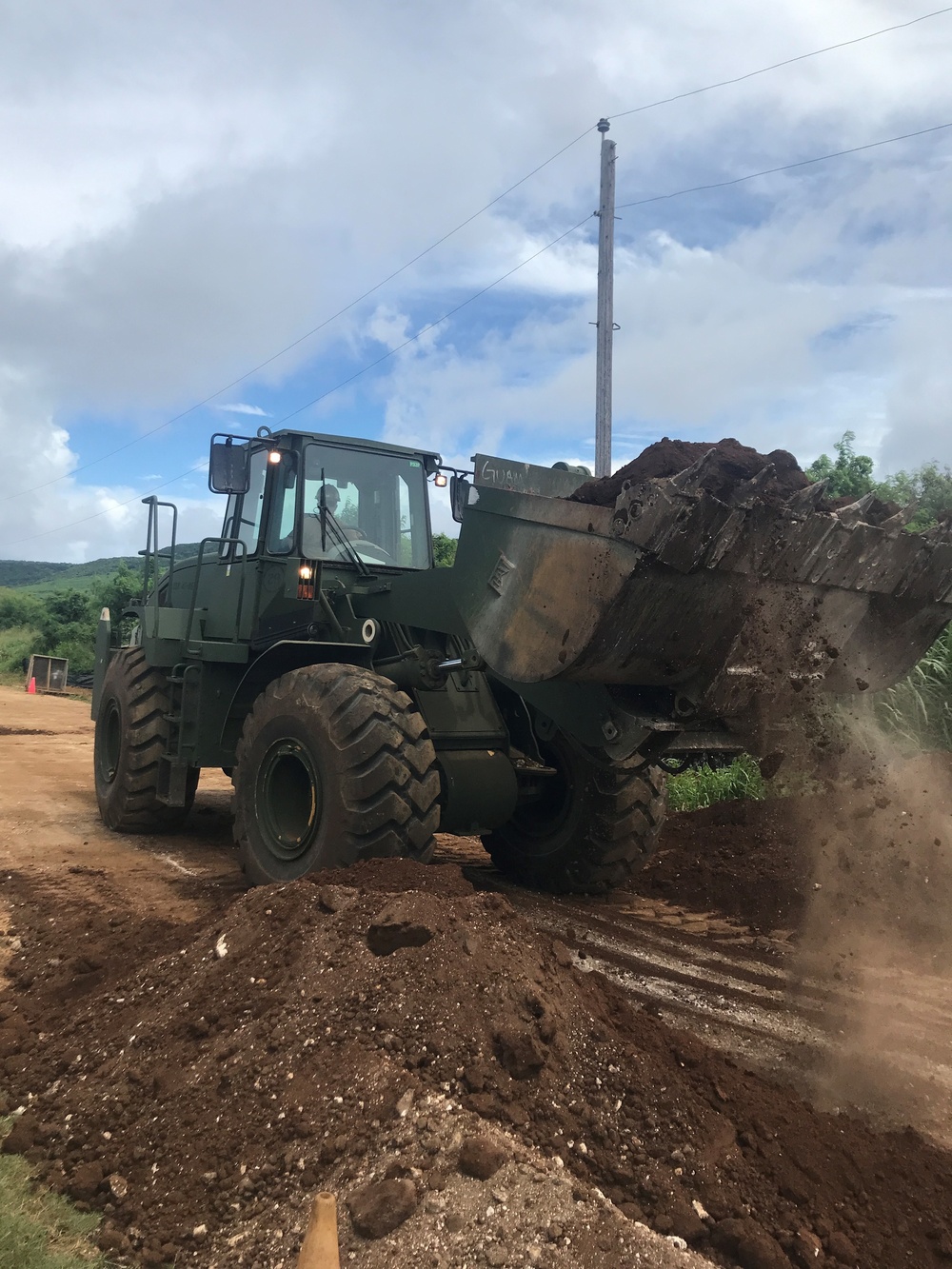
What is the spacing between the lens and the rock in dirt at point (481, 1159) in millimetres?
2928

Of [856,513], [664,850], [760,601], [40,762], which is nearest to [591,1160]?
[760,601]

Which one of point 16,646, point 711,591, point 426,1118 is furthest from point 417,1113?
point 16,646

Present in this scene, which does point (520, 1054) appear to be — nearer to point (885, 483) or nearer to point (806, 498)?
point (806, 498)

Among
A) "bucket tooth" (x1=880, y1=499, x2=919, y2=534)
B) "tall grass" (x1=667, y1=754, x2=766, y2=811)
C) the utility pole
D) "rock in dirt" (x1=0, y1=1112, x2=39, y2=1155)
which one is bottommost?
"rock in dirt" (x1=0, y1=1112, x2=39, y2=1155)

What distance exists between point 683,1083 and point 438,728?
3.18 meters

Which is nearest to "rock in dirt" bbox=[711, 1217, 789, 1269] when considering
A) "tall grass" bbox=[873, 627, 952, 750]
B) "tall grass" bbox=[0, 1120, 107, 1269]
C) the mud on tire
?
"tall grass" bbox=[0, 1120, 107, 1269]

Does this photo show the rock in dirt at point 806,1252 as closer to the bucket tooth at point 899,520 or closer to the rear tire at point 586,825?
the bucket tooth at point 899,520

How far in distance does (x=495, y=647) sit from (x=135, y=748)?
13.9 ft

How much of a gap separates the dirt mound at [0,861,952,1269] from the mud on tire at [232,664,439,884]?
1.12 meters

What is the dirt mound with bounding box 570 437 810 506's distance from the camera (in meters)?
4.53

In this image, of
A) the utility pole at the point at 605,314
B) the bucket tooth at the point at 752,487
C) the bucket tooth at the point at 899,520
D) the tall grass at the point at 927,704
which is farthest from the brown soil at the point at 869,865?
the utility pole at the point at 605,314

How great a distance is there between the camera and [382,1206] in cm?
279

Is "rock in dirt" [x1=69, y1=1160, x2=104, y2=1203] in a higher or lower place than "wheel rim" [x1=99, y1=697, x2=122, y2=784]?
lower

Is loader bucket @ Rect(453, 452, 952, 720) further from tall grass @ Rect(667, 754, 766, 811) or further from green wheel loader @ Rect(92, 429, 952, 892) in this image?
tall grass @ Rect(667, 754, 766, 811)
